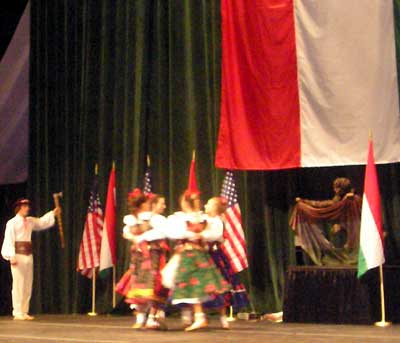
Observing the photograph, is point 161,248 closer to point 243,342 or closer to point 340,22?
point 243,342

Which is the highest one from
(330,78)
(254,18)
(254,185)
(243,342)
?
(254,18)

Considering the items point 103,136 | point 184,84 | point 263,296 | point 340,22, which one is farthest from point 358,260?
point 103,136

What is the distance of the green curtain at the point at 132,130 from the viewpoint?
1030 centimetres

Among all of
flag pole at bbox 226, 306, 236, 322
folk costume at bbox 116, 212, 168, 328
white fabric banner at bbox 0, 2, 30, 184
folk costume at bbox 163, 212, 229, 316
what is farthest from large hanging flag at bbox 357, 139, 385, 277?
white fabric banner at bbox 0, 2, 30, 184

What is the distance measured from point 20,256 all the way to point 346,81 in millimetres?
4234

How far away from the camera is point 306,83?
959 cm

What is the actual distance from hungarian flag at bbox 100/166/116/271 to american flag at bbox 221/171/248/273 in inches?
73.5

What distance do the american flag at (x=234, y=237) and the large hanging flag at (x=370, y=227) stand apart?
4.09 feet

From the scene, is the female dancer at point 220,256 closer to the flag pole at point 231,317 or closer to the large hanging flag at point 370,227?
the flag pole at point 231,317

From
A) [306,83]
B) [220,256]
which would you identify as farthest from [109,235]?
[306,83]

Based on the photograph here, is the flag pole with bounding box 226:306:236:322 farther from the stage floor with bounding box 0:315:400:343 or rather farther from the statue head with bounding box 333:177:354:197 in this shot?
the statue head with bounding box 333:177:354:197

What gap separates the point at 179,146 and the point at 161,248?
284 cm

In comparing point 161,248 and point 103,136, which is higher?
point 103,136

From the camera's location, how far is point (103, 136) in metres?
11.8
